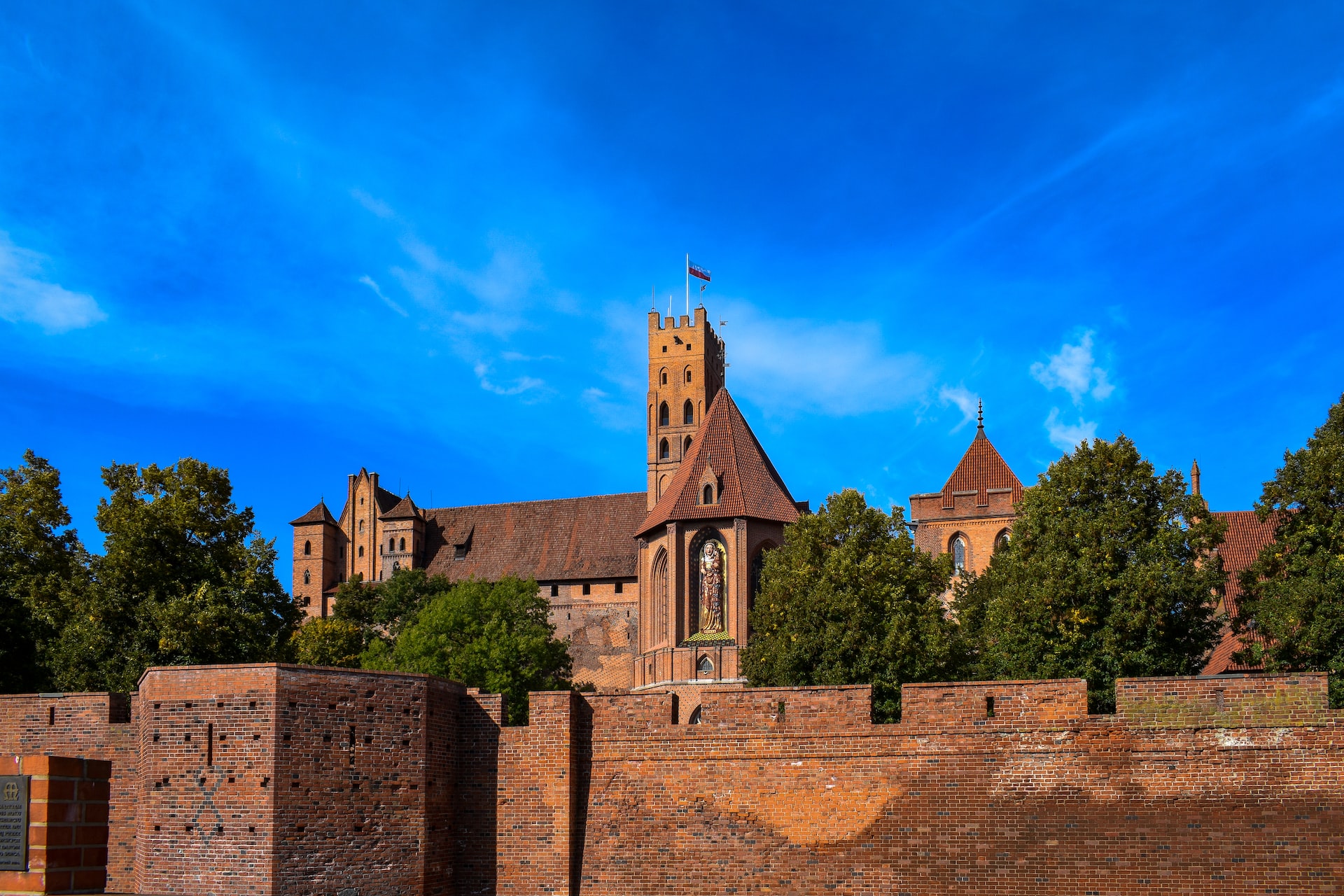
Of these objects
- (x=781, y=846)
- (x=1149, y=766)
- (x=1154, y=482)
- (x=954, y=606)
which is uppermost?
(x=1154, y=482)

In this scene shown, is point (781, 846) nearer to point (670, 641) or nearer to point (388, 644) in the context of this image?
point (670, 641)

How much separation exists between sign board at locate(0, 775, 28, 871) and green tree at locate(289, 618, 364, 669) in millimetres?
35126

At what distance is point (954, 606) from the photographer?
37.4m

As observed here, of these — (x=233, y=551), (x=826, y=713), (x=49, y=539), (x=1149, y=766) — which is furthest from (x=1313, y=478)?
(x=49, y=539)

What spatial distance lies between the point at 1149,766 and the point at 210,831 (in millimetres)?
12494

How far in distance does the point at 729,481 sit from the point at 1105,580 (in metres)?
23.6

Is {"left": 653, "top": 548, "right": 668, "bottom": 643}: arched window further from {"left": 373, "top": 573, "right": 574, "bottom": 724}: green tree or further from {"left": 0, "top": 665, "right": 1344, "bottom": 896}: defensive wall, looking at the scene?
{"left": 0, "top": 665, "right": 1344, "bottom": 896}: defensive wall

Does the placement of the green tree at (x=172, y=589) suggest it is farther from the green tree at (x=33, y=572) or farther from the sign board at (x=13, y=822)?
the sign board at (x=13, y=822)

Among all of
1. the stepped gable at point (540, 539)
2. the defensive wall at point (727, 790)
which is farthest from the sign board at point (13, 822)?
the stepped gable at point (540, 539)

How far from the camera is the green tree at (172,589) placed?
2928 cm

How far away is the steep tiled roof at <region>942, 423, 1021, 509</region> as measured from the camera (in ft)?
158

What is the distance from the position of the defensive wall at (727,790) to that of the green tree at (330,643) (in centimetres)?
3431

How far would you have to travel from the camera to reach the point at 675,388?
3034 inches

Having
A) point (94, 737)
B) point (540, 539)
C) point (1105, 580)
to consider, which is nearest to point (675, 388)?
point (540, 539)
